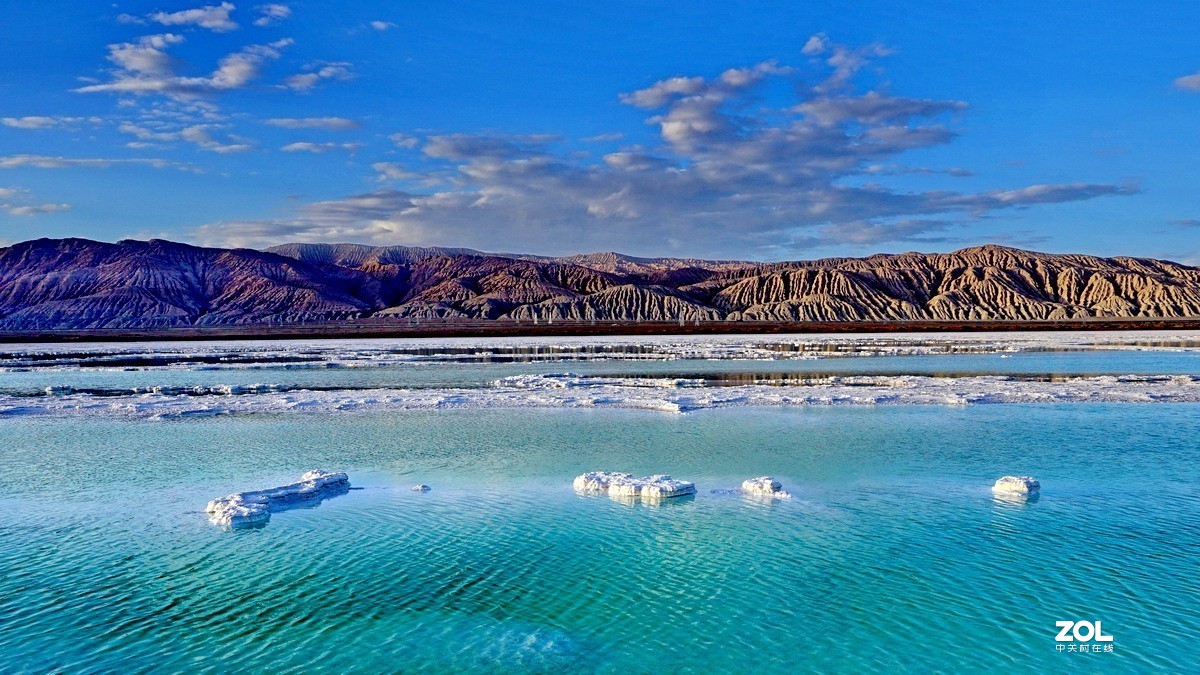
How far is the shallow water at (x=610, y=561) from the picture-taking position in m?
7.66

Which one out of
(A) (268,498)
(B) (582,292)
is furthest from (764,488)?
(B) (582,292)

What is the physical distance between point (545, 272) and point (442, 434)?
166319 millimetres

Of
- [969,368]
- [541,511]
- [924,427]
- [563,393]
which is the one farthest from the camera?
[969,368]

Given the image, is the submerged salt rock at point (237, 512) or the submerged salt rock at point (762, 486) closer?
the submerged salt rock at point (237, 512)

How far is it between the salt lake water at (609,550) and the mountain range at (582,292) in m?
119

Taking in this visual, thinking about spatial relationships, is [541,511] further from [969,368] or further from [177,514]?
[969,368]

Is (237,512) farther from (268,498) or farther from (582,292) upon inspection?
(582,292)

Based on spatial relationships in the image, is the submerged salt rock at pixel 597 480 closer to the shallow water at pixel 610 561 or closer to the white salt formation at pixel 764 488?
the shallow water at pixel 610 561

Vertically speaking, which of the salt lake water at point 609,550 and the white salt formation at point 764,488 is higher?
the white salt formation at point 764,488

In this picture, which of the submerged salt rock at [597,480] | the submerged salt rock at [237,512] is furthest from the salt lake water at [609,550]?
the submerged salt rock at [597,480]

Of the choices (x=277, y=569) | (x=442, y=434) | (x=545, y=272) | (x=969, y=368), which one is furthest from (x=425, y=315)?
(x=277, y=569)

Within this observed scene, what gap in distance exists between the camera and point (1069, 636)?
7801mm

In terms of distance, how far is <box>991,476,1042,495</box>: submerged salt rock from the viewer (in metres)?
12.6

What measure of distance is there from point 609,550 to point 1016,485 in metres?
6.94
